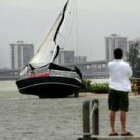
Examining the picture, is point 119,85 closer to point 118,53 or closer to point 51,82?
point 118,53

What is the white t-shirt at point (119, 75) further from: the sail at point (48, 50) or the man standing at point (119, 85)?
the sail at point (48, 50)

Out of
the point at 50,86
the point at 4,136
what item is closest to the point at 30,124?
the point at 4,136

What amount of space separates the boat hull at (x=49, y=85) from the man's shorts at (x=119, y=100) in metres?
29.1

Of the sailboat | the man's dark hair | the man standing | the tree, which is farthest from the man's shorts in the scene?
the tree

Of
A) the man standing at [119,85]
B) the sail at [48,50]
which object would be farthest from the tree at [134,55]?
the man standing at [119,85]

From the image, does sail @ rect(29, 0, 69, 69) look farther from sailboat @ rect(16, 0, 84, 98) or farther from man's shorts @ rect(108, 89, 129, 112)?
man's shorts @ rect(108, 89, 129, 112)

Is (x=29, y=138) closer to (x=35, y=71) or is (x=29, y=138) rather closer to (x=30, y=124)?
(x=30, y=124)

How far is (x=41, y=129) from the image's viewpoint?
15.5 meters

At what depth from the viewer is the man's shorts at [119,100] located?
999cm

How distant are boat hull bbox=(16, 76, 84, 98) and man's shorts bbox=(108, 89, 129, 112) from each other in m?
29.1

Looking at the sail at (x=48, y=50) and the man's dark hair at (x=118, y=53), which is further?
the sail at (x=48, y=50)

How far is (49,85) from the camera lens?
129 ft

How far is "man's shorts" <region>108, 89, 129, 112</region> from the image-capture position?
999cm

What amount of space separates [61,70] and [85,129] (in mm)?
31285
